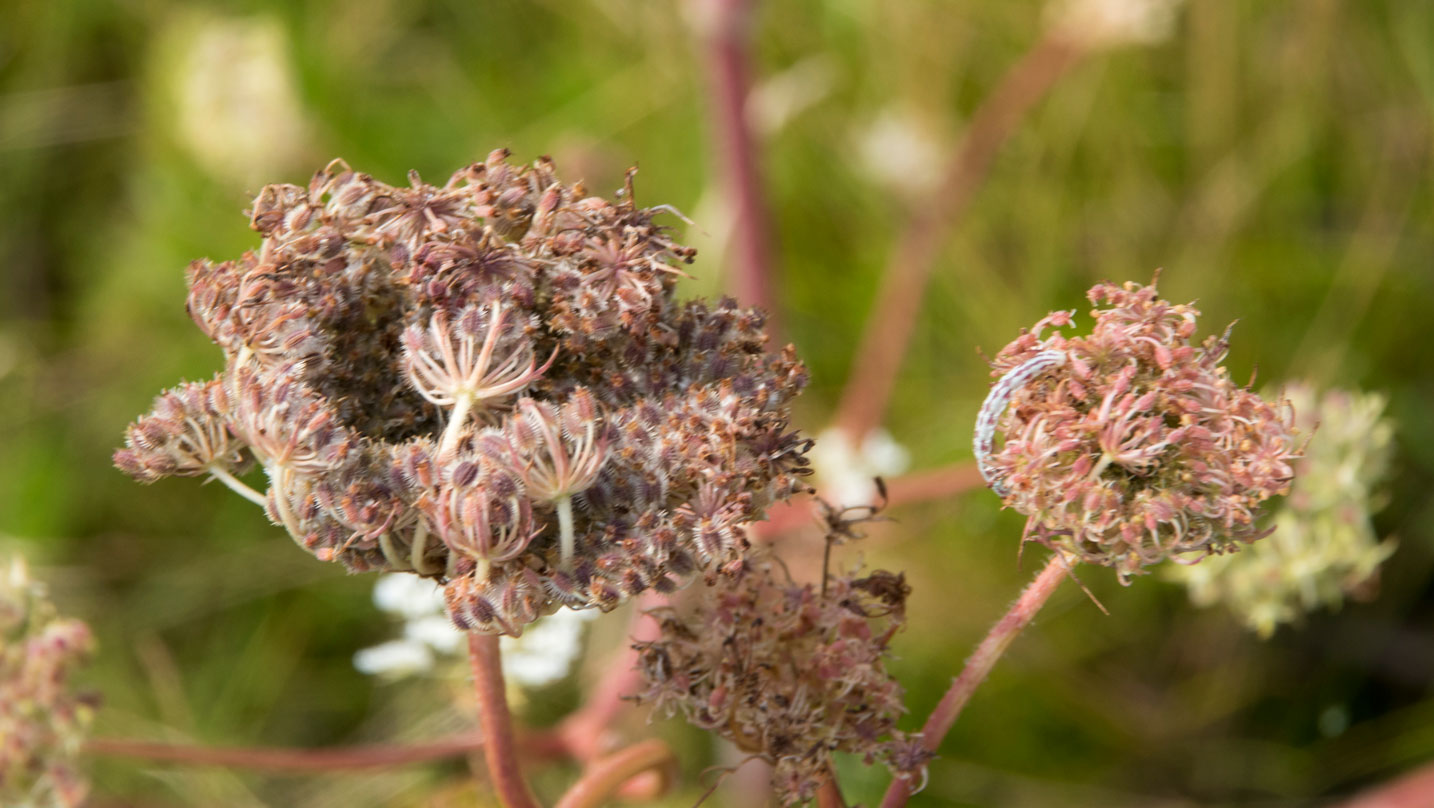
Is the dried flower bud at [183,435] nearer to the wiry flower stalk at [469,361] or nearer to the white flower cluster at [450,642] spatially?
the wiry flower stalk at [469,361]

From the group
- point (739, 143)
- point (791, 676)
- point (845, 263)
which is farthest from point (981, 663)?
point (845, 263)

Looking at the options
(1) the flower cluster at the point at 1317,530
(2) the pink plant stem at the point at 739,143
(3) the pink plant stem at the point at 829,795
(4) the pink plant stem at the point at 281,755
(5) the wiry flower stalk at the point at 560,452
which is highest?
(2) the pink plant stem at the point at 739,143

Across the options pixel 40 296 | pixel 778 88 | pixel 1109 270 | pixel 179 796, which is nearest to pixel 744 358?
pixel 179 796

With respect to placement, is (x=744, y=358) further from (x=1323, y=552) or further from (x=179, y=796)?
(x=179, y=796)

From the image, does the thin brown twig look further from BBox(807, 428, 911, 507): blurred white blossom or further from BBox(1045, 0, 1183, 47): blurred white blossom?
BBox(1045, 0, 1183, 47): blurred white blossom

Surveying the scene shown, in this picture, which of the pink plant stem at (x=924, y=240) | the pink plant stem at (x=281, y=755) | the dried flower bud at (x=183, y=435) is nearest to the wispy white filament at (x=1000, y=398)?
the dried flower bud at (x=183, y=435)

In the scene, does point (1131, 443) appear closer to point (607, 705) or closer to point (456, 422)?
point (456, 422)

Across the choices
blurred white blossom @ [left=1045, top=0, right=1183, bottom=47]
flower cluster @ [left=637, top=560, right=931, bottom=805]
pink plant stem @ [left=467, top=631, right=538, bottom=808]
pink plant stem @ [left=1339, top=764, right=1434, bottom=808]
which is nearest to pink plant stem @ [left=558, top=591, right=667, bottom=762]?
pink plant stem @ [left=467, top=631, right=538, bottom=808]
